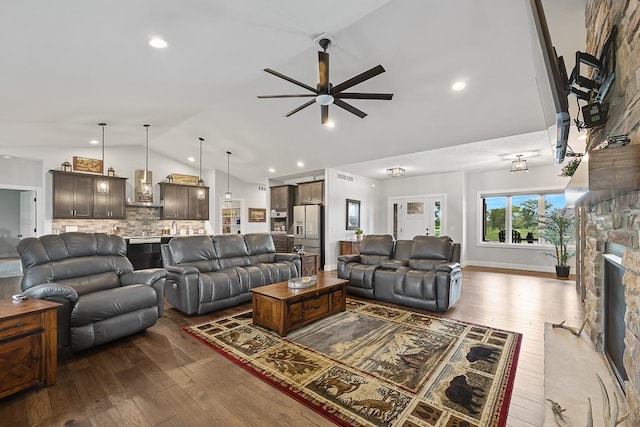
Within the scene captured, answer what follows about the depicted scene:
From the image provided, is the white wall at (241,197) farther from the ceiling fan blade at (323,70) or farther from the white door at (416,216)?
the ceiling fan blade at (323,70)

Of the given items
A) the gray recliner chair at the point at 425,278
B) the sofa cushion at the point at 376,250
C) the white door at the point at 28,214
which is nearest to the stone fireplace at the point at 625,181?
the gray recliner chair at the point at 425,278

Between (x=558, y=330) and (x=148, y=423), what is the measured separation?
3.24 meters

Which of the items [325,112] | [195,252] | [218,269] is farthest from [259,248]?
[325,112]

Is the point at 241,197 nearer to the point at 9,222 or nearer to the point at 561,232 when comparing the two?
the point at 9,222

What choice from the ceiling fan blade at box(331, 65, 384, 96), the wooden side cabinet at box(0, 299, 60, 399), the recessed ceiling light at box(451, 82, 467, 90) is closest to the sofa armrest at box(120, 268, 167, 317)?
the wooden side cabinet at box(0, 299, 60, 399)

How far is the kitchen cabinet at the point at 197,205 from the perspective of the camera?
28.9ft

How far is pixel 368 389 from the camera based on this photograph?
86.7 inches

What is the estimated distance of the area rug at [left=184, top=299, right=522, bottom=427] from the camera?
1971 mm

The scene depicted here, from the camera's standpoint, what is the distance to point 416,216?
8.95m

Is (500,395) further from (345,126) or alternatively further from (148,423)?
(345,126)

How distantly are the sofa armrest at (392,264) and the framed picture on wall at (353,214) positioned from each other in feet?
11.7

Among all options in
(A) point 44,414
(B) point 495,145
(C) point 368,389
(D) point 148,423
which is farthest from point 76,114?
(B) point 495,145

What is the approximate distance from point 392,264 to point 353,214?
4018mm

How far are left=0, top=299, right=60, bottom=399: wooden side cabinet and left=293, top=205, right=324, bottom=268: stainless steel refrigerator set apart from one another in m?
5.85
